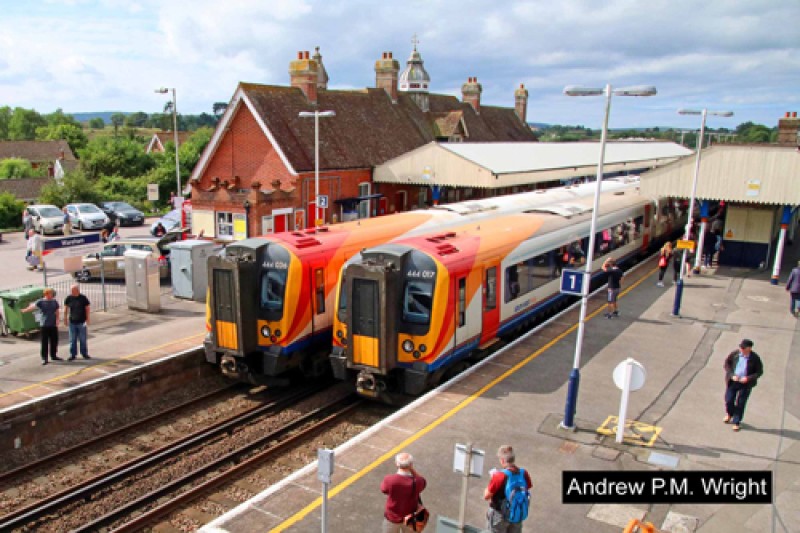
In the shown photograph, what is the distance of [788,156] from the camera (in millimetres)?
20438

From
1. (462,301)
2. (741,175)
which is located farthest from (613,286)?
(741,175)

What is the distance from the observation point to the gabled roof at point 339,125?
27.7 m

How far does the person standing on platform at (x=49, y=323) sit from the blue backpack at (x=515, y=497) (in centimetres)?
1089

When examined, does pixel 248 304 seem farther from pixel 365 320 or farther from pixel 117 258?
pixel 117 258

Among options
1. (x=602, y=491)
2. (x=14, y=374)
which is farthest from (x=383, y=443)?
(x=14, y=374)

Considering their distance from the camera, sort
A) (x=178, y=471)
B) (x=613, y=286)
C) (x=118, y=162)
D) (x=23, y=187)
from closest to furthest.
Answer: (x=178, y=471), (x=613, y=286), (x=23, y=187), (x=118, y=162)

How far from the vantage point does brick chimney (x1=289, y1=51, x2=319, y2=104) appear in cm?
3067

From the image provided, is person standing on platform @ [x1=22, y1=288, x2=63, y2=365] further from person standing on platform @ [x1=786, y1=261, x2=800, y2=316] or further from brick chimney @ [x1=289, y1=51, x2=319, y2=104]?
brick chimney @ [x1=289, y1=51, x2=319, y2=104]

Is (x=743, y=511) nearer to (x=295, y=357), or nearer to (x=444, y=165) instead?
(x=295, y=357)

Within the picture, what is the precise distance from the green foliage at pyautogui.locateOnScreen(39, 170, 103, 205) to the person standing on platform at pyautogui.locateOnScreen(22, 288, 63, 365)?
32.1 meters

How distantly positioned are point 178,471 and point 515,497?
704 cm

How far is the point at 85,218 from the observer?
35469 mm

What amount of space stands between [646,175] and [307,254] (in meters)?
15.3

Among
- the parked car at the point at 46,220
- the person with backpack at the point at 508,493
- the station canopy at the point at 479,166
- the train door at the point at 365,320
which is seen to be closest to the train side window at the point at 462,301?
the train door at the point at 365,320
